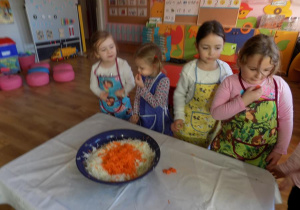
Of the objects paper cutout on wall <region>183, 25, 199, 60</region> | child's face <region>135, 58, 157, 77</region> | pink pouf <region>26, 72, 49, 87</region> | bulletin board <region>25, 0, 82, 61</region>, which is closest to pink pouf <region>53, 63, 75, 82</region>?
pink pouf <region>26, 72, 49, 87</region>

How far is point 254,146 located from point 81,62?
453cm

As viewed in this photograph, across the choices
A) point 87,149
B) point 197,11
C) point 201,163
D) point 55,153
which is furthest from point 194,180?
point 197,11

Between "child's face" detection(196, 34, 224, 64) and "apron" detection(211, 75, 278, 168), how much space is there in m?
0.22

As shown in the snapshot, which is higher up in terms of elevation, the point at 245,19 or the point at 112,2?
the point at 112,2

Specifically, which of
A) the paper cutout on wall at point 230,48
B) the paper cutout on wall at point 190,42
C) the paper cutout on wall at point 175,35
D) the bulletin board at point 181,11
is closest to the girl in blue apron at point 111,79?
the paper cutout on wall at point 230,48

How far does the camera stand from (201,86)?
43.8 inches

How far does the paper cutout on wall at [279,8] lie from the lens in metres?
3.69

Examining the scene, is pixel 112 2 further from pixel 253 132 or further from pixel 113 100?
pixel 253 132

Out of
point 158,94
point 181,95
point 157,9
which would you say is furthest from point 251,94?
point 157,9

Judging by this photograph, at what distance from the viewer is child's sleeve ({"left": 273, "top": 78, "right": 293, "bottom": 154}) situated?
0.88 m

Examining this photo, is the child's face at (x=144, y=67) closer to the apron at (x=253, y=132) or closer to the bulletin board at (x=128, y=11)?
the apron at (x=253, y=132)

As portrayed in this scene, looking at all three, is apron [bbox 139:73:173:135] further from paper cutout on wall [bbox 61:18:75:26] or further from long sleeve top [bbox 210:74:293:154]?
paper cutout on wall [bbox 61:18:75:26]

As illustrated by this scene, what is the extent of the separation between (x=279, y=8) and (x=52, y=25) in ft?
15.8

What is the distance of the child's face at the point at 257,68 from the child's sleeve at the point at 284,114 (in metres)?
0.11
